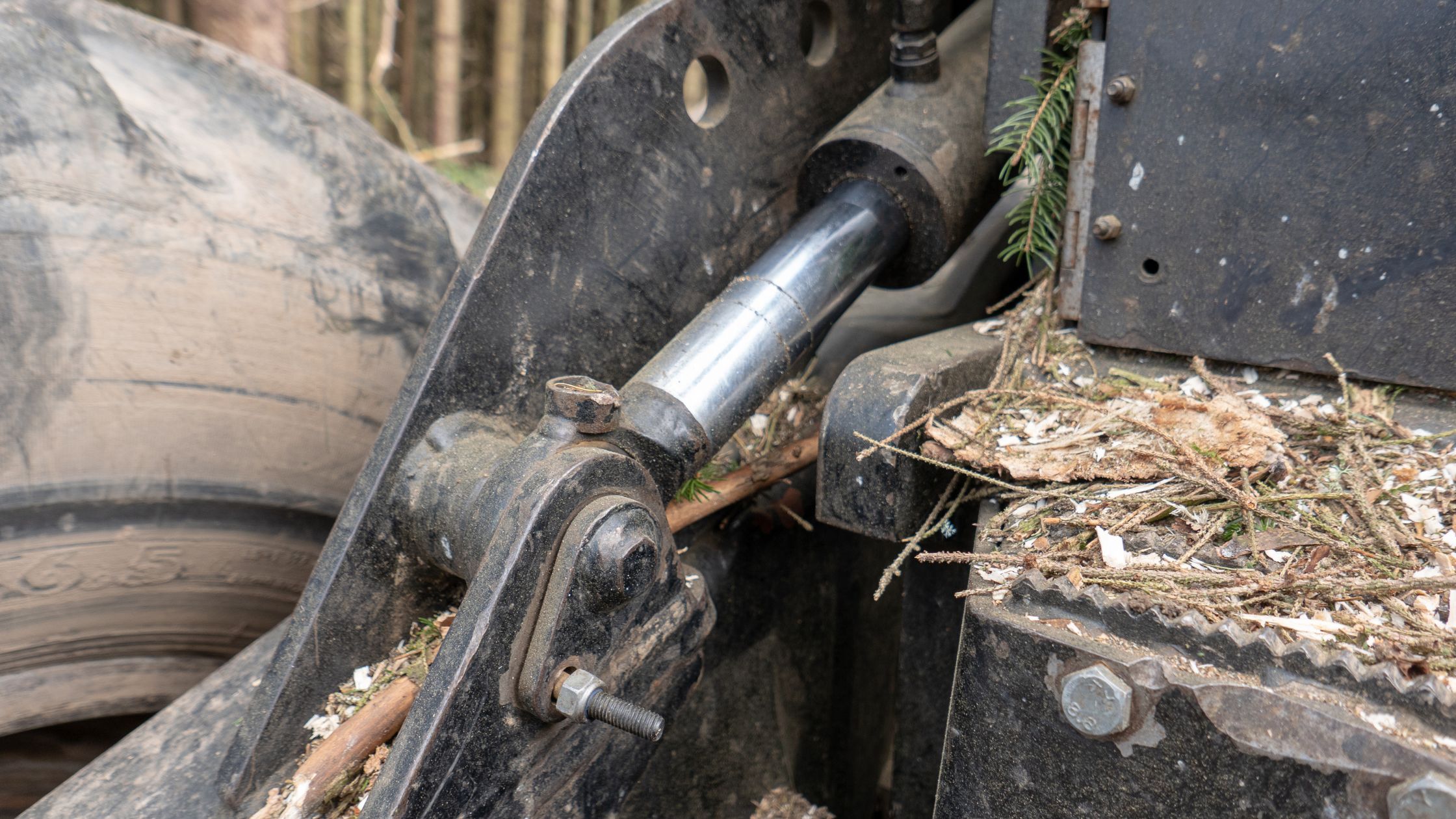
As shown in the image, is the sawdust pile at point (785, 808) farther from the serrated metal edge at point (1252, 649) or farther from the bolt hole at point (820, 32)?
the bolt hole at point (820, 32)

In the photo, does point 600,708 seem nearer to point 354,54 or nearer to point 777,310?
point 777,310

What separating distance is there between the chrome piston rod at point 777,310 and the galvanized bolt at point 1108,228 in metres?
0.29

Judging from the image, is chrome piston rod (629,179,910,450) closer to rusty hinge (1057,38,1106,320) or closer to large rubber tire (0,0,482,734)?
rusty hinge (1057,38,1106,320)

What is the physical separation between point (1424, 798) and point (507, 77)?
4461 millimetres

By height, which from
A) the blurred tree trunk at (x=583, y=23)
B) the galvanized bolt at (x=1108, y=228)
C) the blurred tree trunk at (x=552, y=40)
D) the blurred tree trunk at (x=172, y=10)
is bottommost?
the blurred tree trunk at (x=172, y=10)

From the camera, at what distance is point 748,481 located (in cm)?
128

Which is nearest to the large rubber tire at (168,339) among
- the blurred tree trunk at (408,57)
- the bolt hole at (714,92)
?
the bolt hole at (714,92)

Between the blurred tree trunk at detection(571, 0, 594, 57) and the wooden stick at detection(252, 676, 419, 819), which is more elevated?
the blurred tree trunk at detection(571, 0, 594, 57)

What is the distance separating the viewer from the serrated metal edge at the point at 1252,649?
2.22 feet

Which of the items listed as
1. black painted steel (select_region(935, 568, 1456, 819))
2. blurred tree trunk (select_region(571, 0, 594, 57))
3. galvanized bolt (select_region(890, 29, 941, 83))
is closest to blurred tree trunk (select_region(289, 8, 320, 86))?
blurred tree trunk (select_region(571, 0, 594, 57))

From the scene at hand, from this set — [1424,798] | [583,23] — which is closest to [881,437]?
[1424,798]

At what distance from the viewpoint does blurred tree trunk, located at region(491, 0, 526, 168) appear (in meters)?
4.32

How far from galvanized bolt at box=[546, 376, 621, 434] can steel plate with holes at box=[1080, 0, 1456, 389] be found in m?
0.62

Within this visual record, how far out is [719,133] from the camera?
136 centimetres
